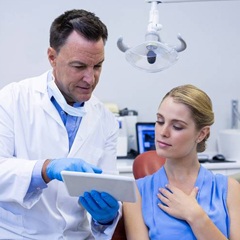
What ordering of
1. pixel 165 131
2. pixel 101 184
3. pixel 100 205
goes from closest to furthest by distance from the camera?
pixel 101 184 < pixel 100 205 < pixel 165 131

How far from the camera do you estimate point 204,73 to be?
3.28m

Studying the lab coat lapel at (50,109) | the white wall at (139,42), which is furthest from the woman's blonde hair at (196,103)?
the white wall at (139,42)

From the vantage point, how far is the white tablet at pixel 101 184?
110 centimetres

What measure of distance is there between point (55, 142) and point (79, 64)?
291 millimetres

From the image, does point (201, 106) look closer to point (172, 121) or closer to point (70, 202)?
point (172, 121)

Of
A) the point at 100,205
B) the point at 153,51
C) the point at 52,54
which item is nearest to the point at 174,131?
the point at 153,51

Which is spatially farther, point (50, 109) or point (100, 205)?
point (50, 109)

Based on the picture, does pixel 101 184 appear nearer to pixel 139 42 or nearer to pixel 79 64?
pixel 79 64

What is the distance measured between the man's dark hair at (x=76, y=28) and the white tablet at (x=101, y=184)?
517 millimetres

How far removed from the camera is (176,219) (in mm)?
1445

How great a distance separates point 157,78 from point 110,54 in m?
0.42

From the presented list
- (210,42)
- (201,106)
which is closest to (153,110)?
(210,42)

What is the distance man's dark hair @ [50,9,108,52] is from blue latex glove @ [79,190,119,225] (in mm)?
536

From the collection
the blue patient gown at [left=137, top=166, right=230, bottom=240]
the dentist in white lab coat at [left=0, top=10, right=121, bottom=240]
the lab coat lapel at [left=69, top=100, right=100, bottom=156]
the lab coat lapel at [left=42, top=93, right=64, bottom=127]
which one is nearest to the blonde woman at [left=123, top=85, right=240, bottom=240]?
the blue patient gown at [left=137, top=166, right=230, bottom=240]
